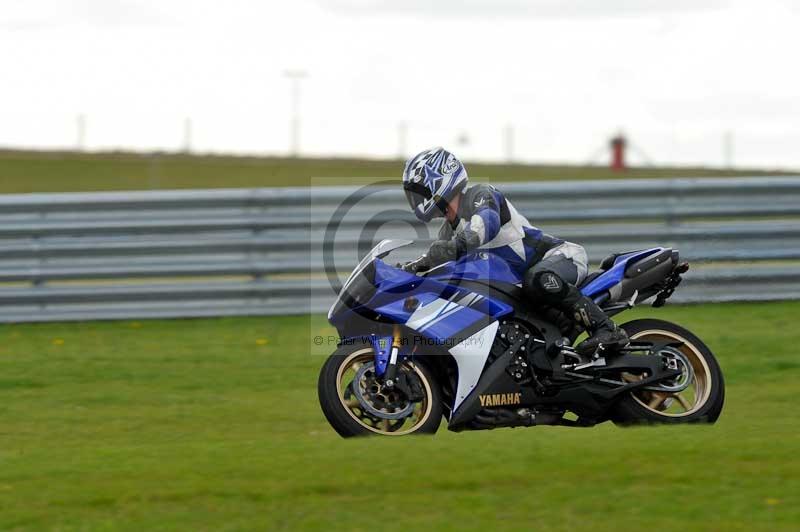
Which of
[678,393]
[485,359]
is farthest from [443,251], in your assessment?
[678,393]

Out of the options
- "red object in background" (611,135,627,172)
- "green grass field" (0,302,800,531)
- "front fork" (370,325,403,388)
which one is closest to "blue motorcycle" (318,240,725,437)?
"front fork" (370,325,403,388)

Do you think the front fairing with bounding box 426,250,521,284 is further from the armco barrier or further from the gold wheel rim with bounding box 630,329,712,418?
the armco barrier

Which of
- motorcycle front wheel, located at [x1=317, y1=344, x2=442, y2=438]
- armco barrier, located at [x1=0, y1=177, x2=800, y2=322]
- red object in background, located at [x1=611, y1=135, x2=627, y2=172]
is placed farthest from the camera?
red object in background, located at [x1=611, y1=135, x2=627, y2=172]

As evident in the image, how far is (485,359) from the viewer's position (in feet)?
23.2

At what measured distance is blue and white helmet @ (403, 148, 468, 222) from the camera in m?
7.07

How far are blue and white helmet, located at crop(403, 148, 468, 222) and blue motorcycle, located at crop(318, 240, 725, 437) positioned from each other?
0.27 m

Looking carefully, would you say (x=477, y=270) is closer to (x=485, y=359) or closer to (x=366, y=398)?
(x=485, y=359)

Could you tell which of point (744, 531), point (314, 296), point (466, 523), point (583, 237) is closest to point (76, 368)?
point (314, 296)

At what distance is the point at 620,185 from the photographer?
12023 millimetres

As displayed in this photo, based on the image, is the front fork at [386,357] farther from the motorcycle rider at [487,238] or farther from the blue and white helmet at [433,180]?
the blue and white helmet at [433,180]

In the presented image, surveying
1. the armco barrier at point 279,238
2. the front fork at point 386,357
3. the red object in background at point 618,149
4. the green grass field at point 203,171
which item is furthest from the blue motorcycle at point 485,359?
the red object in background at point 618,149

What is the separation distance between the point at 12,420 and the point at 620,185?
20.6 feet

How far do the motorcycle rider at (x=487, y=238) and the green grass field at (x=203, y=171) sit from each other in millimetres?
16281

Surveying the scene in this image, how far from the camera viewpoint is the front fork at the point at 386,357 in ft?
22.6
